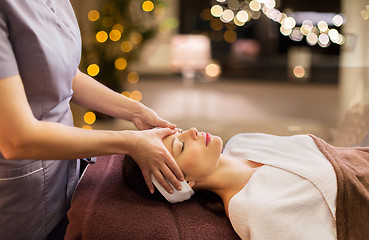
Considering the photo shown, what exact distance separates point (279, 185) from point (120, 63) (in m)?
3.77

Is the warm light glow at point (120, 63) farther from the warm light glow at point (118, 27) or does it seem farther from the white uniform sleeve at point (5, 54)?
the white uniform sleeve at point (5, 54)

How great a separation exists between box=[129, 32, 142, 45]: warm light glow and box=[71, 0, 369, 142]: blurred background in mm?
13

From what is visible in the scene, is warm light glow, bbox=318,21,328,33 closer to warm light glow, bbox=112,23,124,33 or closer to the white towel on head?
warm light glow, bbox=112,23,124,33

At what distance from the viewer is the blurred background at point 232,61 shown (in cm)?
522

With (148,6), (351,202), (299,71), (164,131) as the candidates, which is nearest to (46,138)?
(164,131)

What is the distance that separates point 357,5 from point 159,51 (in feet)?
15.2

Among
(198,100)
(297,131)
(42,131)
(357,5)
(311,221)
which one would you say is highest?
(357,5)

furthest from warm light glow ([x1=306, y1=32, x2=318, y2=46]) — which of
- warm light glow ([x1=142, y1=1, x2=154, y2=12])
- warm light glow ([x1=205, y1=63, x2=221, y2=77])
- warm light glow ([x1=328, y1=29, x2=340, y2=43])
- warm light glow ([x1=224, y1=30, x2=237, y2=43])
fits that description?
warm light glow ([x1=142, y1=1, x2=154, y2=12])

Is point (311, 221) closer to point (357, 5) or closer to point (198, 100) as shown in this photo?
point (357, 5)

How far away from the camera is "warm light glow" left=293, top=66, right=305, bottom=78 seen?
7123 millimetres

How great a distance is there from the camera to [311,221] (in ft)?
3.54

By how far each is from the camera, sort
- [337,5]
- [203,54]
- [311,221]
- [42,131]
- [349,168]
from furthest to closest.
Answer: [337,5]
[203,54]
[349,168]
[311,221]
[42,131]

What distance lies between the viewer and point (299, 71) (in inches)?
281

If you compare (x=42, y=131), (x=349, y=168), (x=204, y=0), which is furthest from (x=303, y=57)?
(x=42, y=131)
